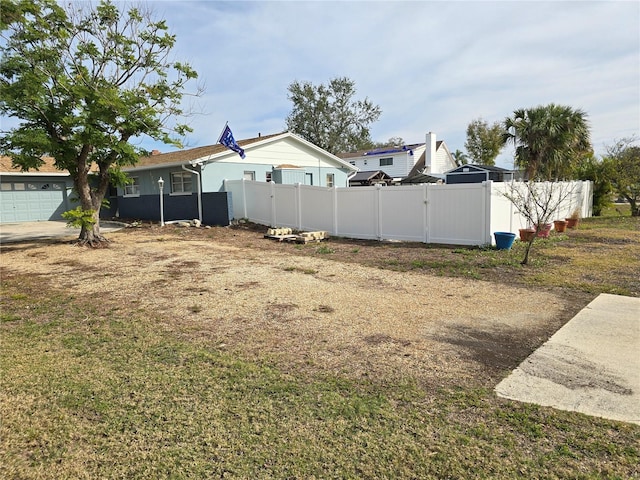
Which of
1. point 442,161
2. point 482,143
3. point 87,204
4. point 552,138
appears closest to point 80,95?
point 87,204

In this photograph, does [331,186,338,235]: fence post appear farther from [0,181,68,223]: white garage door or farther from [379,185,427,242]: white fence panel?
[0,181,68,223]: white garage door

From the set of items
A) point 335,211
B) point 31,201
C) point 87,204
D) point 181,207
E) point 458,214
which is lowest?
point 458,214

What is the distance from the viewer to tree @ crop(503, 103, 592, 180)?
2108 centimetres

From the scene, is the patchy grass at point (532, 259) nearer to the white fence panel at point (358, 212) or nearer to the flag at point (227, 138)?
the white fence panel at point (358, 212)

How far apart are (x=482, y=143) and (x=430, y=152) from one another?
1465cm

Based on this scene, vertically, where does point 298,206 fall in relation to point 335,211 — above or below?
above

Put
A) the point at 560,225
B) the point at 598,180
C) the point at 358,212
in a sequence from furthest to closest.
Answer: the point at 598,180 < the point at 560,225 < the point at 358,212

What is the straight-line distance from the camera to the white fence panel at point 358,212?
13.2 metres

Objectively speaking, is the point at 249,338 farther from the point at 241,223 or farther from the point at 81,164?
the point at 241,223

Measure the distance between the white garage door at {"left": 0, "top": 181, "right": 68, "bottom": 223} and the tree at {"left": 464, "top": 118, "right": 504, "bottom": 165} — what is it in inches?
1752

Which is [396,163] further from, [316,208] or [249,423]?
[249,423]

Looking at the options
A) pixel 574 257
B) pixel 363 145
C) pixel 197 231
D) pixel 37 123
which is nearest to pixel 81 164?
pixel 37 123

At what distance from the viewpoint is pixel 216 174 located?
1895 centimetres

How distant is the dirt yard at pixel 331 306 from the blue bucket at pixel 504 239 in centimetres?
191
